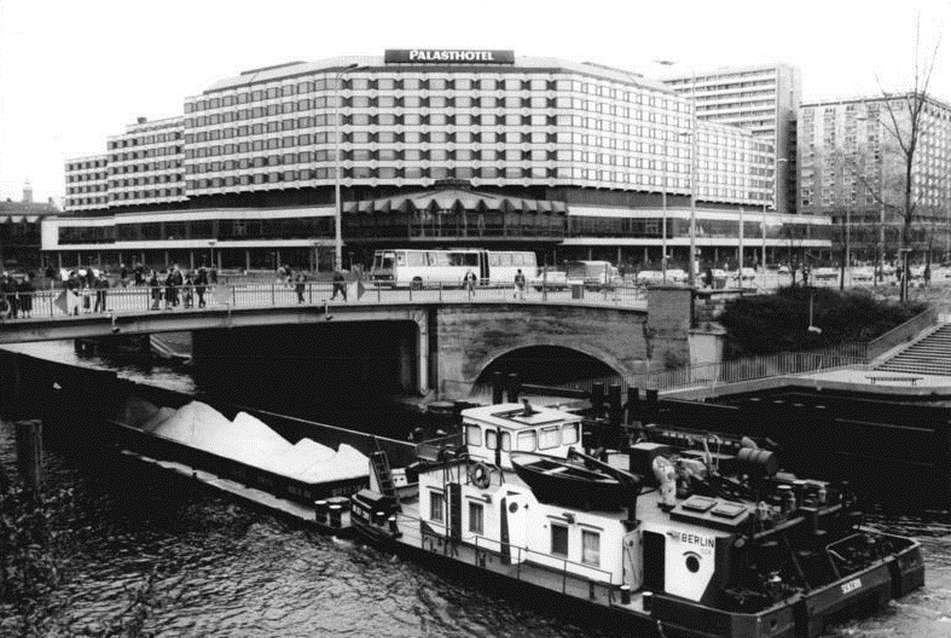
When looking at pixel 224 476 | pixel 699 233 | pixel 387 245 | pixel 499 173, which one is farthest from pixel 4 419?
pixel 699 233

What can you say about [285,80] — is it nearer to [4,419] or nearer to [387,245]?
[387,245]

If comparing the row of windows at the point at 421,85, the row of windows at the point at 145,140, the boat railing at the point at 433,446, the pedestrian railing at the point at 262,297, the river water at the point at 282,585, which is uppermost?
the row of windows at the point at 145,140

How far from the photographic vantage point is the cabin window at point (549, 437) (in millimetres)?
30391

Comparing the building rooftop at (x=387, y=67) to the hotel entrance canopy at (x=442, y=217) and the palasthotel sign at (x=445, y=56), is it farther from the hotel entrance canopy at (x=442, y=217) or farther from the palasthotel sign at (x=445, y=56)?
the hotel entrance canopy at (x=442, y=217)

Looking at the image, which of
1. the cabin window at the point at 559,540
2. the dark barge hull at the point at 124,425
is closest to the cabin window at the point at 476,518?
the cabin window at the point at 559,540

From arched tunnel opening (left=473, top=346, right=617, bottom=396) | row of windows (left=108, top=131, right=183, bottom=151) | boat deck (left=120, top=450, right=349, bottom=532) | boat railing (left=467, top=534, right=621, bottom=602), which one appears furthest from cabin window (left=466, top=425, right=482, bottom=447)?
row of windows (left=108, top=131, right=183, bottom=151)

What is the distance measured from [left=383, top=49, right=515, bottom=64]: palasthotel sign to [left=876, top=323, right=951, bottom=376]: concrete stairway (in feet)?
246

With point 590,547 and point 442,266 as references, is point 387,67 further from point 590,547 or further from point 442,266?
point 590,547

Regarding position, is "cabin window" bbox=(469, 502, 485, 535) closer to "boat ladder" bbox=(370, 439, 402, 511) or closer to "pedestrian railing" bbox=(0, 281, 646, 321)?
"boat ladder" bbox=(370, 439, 402, 511)

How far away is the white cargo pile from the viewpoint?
38.8 meters

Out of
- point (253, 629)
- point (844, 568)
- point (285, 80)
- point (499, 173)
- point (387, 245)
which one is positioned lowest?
point (253, 629)

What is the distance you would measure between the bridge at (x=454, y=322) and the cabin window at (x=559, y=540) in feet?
85.6

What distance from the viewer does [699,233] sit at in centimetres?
14100

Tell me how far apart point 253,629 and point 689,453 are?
13.3 m
